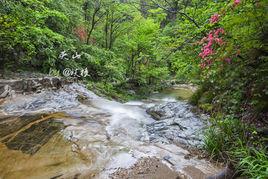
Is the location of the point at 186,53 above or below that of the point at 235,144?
above

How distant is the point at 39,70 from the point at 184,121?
24.2 ft

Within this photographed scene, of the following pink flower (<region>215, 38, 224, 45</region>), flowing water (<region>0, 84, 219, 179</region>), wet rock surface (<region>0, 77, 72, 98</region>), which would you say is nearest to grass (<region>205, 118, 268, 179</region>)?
flowing water (<region>0, 84, 219, 179</region>)

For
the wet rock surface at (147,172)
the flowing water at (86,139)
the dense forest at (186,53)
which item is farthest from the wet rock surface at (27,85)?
the wet rock surface at (147,172)

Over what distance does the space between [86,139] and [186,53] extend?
378 centimetres

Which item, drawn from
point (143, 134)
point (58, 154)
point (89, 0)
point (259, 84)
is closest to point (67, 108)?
point (143, 134)

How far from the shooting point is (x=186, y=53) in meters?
6.37

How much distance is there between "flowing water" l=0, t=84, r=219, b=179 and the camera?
3.31 metres

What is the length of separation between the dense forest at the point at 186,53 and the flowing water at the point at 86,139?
0.63m

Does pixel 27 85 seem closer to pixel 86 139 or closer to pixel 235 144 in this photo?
pixel 86 139

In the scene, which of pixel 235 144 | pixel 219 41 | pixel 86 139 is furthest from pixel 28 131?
pixel 219 41

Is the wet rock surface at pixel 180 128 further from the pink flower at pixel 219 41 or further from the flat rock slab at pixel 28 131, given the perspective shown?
the flat rock slab at pixel 28 131

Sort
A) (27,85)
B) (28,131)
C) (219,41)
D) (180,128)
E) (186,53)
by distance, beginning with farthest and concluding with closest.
Result: (27,85), (186,53), (180,128), (28,131), (219,41)

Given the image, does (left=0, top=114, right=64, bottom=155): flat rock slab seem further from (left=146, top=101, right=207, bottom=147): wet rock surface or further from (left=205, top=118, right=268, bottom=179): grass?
(left=205, top=118, right=268, bottom=179): grass

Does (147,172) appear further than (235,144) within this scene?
No
